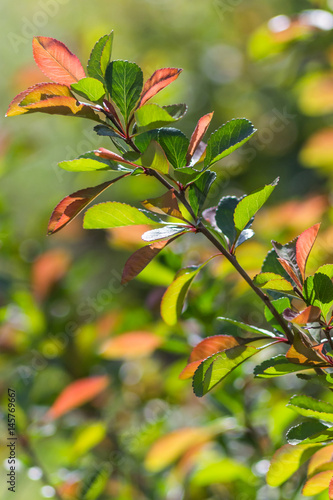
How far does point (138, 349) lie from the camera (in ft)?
4.14

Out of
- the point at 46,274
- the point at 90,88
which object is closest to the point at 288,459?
the point at 90,88

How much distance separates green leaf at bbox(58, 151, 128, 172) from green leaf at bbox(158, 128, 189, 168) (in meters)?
0.05

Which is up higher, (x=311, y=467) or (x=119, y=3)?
(x=119, y=3)

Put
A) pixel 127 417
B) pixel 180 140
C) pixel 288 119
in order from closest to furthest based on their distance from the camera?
pixel 180 140 < pixel 127 417 < pixel 288 119

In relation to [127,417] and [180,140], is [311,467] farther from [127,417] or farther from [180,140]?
[127,417]

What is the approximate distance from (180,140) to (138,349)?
2.37ft

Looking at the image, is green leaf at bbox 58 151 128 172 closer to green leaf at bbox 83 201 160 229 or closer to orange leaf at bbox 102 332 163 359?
green leaf at bbox 83 201 160 229

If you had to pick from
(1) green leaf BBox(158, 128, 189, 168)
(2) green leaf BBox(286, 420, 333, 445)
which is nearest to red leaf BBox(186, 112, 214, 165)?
(1) green leaf BBox(158, 128, 189, 168)

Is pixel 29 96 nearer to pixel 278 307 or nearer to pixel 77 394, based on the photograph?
pixel 278 307

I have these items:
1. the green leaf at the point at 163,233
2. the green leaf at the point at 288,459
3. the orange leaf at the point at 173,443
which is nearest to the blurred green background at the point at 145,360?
the orange leaf at the point at 173,443

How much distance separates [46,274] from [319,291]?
1.27m

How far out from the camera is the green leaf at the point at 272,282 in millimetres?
617

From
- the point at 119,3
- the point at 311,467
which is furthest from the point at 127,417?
the point at 119,3

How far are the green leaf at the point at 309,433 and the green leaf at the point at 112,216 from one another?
0.31 m
